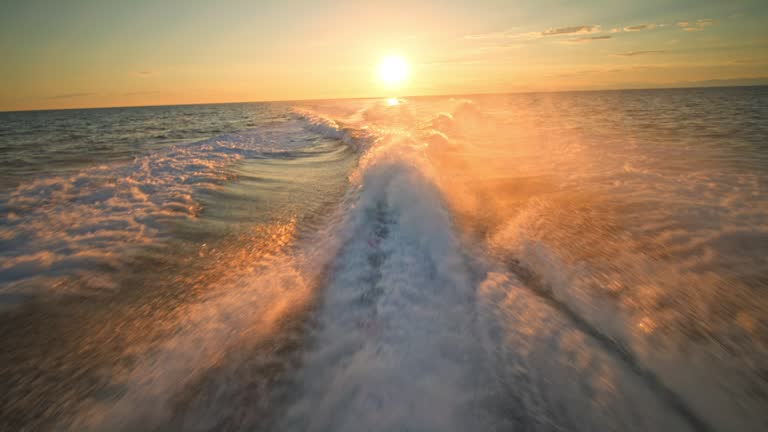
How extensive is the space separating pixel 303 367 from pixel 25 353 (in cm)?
226

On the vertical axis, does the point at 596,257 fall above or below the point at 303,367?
above

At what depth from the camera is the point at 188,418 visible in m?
1.69

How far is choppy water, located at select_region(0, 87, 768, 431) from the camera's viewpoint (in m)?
1.71

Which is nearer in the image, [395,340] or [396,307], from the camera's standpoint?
[395,340]

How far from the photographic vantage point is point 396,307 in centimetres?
248

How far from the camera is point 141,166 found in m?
7.75

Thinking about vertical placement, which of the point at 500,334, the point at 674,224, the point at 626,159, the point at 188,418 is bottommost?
the point at 188,418

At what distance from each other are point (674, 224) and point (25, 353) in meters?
6.92

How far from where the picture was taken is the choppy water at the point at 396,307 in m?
1.71

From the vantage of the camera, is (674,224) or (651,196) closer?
(674,224)

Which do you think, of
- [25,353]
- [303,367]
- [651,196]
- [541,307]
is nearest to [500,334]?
[541,307]

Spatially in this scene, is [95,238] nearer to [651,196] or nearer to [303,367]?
[303,367]

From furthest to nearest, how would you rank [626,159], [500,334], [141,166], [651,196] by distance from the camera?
[141,166] < [626,159] < [651,196] < [500,334]

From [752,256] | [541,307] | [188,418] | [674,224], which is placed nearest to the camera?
[188,418]
